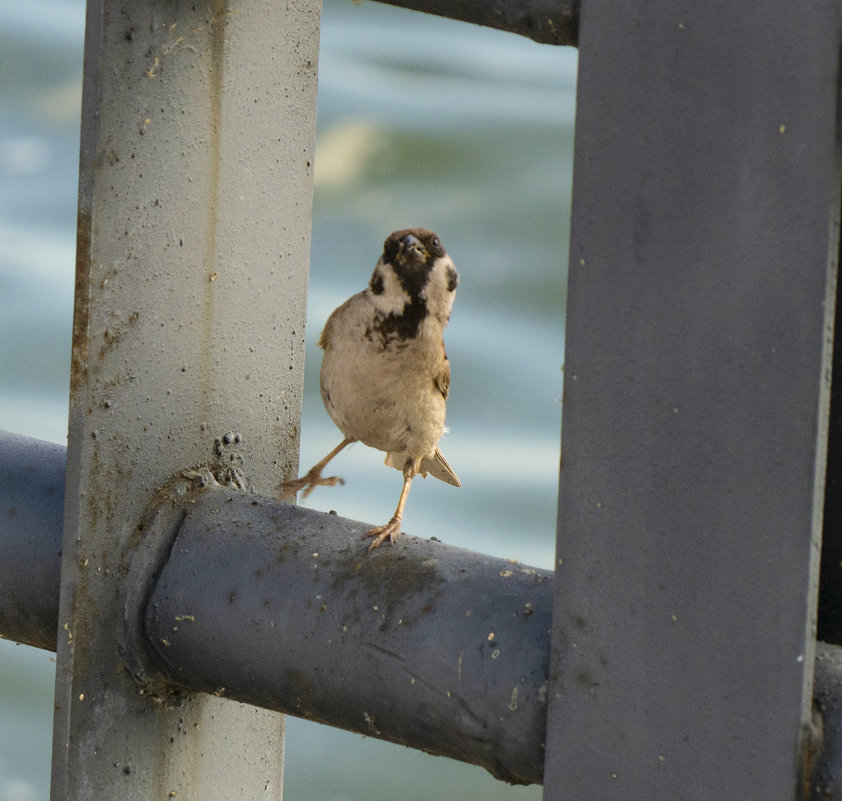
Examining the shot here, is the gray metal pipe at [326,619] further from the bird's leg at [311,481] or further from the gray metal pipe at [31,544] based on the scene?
the bird's leg at [311,481]

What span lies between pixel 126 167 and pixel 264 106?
0.87 ft

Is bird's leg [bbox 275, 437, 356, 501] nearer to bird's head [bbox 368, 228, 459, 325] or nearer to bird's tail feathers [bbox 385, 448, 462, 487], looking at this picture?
bird's tail feathers [bbox 385, 448, 462, 487]

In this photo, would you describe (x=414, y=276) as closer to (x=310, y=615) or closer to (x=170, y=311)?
(x=170, y=311)

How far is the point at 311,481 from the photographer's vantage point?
2.07 metres

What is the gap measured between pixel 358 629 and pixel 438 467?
1.23 meters

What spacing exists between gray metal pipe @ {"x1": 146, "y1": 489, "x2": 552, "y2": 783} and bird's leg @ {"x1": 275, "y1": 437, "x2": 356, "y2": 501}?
0.82 feet

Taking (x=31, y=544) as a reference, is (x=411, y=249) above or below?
above

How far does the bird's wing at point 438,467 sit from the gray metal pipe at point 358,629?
3.15 feet

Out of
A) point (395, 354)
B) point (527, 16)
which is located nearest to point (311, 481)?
point (395, 354)


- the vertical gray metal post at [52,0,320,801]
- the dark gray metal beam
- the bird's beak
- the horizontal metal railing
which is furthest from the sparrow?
the dark gray metal beam

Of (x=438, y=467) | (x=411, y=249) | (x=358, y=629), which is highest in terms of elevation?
(x=411, y=249)

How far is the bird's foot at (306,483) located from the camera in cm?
191

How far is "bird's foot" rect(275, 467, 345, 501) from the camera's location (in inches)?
75.0

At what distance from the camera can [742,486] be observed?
3.57 ft
